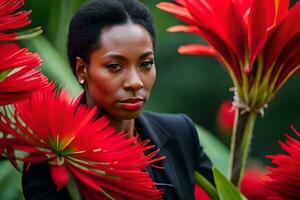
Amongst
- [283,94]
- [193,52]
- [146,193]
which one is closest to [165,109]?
[283,94]

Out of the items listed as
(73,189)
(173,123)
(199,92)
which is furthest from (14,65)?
(199,92)

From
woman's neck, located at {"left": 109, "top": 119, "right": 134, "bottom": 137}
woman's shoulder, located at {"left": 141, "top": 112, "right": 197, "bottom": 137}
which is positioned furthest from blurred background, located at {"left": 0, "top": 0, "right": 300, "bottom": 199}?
woman's neck, located at {"left": 109, "top": 119, "right": 134, "bottom": 137}

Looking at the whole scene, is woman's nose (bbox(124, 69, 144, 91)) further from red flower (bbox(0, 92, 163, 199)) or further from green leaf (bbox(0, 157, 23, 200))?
green leaf (bbox(0, 157, 23, 200))

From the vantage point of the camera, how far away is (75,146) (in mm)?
878

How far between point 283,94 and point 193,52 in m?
2.94

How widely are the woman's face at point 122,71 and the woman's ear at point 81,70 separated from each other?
0.04 ft

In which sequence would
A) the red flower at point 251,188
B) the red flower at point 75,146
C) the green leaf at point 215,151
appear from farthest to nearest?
the green leaf at point 215,151
the red flower at point 251,188
the red flower at point 75,146

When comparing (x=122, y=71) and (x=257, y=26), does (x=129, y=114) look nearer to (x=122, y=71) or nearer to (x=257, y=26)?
(x=122, y=71)

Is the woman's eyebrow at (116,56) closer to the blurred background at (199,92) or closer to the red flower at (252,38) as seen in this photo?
the red flower at (252,38)

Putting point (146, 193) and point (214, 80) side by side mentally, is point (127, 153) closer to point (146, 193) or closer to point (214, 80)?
point (146, 193)

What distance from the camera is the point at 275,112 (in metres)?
4.11

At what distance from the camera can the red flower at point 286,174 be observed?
3.26 feet

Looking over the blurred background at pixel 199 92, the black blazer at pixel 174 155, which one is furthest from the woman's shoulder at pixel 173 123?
the blurred background at pixel 199 92

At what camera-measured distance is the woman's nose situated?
993mm
